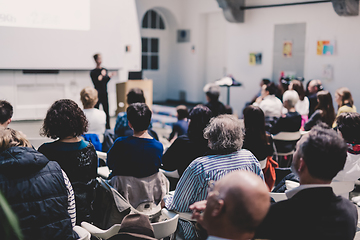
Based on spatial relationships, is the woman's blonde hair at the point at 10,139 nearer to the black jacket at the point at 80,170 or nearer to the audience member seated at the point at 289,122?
the black jacket at the point at 80,170

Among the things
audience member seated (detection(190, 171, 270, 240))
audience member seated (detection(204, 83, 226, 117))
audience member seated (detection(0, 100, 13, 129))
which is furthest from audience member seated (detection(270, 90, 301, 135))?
audience member seated (detection(190, 171, 270, 240))

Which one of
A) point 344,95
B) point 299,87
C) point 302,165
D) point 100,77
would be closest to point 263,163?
point 302,165

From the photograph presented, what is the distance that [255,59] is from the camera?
33.3ft

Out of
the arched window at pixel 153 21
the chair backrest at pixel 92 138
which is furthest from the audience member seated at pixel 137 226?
the arched window at pixel 153 21

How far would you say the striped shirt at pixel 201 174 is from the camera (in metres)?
2.29

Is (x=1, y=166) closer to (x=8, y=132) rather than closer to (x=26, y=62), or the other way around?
(x=8, y=132)

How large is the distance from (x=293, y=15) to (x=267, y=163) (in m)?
6.69

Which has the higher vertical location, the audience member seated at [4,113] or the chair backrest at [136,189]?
the audience member seated at [4,113]

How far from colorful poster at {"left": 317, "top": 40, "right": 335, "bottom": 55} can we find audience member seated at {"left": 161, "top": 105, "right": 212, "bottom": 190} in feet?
20.5

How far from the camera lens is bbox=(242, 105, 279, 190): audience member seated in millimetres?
3449

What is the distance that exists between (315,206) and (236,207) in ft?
1.98

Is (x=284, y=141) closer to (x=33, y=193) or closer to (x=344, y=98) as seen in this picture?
(x=344, y=98)

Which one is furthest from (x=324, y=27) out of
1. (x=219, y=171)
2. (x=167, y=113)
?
(x=219, y=171)

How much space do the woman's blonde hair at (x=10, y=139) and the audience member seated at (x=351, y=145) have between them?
7.77ft
